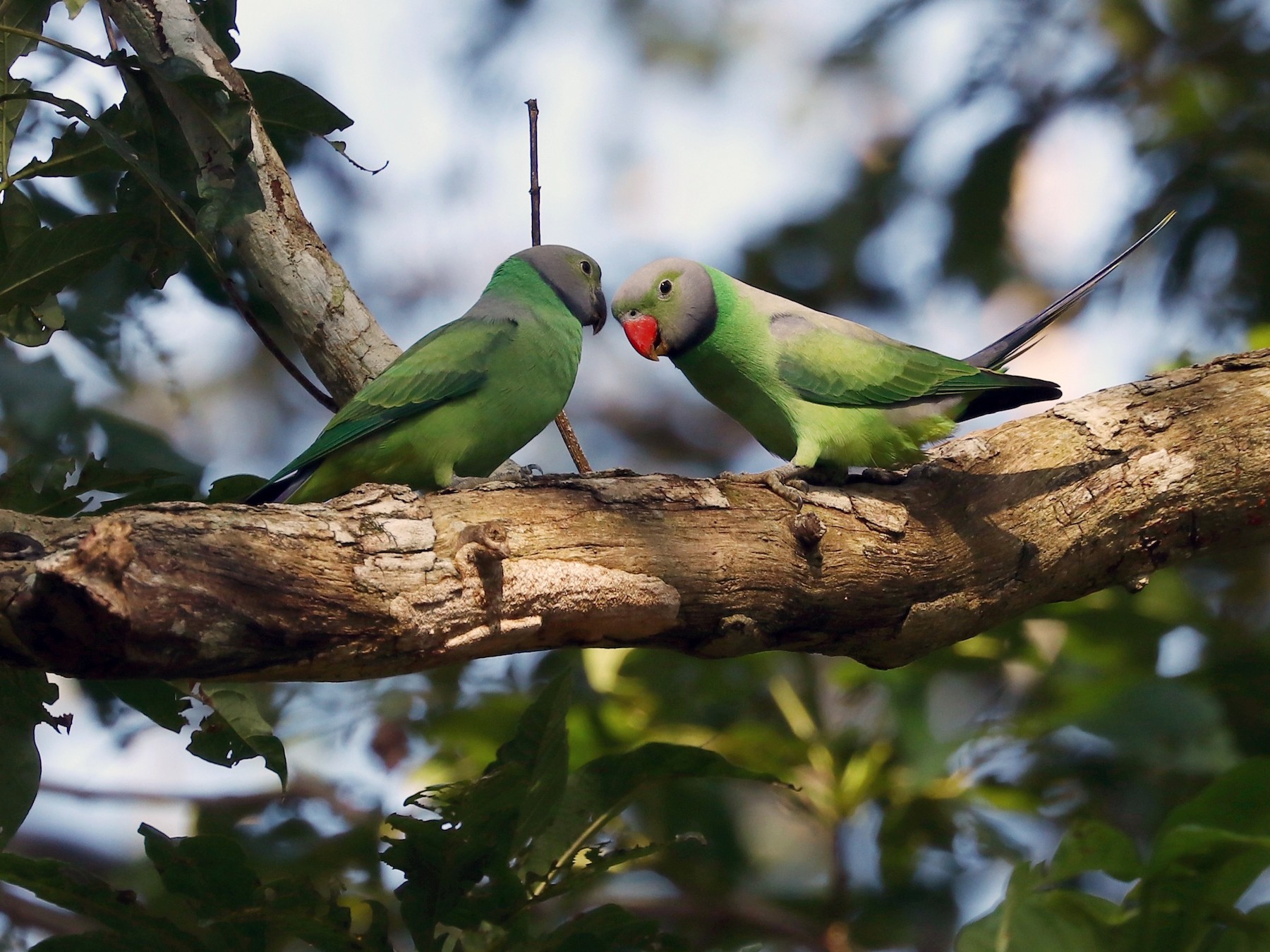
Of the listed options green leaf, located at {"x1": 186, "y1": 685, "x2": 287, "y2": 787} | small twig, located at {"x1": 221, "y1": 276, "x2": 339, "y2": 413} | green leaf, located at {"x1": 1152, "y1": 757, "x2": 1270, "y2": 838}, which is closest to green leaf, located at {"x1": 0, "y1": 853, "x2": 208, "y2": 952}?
green leaf, located at {"x1": 186, "y1": 685, "x2": 287, "y2": 787}

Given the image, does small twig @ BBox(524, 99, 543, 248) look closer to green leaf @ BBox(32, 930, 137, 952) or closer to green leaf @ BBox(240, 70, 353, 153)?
green leaf @ BBox(240, 70, 353, 153)

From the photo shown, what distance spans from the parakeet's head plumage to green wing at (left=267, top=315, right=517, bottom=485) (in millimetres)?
754

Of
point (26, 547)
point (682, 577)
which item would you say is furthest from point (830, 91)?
point (26, 547)

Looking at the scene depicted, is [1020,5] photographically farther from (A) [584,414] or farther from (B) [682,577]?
(B) [682,577]

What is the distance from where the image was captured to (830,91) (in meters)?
10.6

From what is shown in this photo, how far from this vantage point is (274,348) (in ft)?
12.2

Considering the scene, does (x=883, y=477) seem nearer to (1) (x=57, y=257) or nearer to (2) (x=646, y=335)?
(2) (x=646, y=335)

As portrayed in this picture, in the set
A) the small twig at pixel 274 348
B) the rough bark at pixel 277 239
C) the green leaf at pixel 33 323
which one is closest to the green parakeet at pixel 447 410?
the rough bark at pixel 277 239

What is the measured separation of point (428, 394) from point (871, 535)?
1449mm

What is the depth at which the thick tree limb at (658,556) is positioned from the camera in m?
2.01

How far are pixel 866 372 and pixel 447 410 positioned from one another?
1.52 meters

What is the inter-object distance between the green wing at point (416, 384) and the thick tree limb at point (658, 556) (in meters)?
0.91

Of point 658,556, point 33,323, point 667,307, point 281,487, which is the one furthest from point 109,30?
point 658,556

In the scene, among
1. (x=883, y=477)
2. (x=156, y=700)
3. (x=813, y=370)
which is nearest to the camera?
(x=156, y=700)
